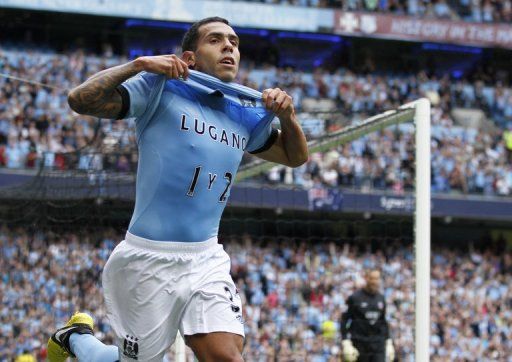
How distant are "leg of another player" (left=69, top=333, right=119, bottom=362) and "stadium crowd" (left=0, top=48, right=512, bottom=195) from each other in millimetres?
7570

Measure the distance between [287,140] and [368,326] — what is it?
5156 mm

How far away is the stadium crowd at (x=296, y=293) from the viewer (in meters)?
11.4

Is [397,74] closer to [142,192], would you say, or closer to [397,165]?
[397,165]

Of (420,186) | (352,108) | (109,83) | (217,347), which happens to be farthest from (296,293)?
(109,83)

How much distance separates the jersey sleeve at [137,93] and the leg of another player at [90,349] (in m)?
1.23

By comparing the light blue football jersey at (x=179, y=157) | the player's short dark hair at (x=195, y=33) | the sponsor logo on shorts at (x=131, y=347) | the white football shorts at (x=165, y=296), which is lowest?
the sponsor logo on shorts at (x=131, y=347)

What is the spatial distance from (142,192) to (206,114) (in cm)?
44

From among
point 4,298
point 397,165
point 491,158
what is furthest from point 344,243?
point 4,298

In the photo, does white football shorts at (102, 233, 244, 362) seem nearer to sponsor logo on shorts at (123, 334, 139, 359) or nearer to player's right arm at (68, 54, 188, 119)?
sponsor logo on shorts at (123, 334, 139, 359)

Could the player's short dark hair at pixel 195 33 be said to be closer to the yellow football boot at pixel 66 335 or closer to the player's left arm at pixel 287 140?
the player's left arm at pixel 287 140

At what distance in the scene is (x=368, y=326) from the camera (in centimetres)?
982

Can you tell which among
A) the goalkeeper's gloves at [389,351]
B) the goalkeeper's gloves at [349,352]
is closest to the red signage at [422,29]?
the goalkeeper's gloves at [389,351]

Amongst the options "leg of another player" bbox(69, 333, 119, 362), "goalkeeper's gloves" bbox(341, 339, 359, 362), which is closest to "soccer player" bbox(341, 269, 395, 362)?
"goalkeeper's gloves" bbox(341, 339, 359, 362)

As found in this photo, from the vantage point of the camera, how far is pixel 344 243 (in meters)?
20.1
